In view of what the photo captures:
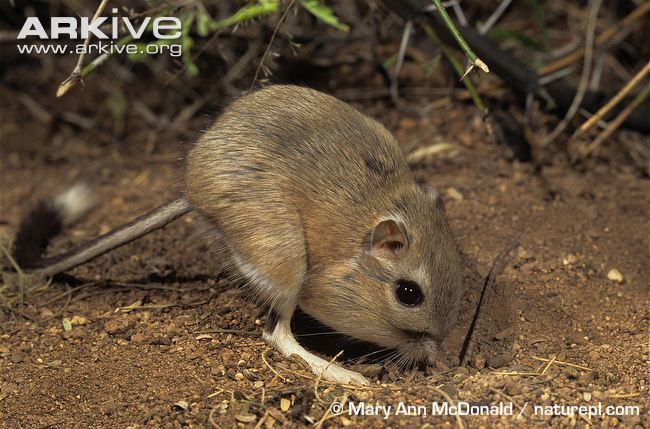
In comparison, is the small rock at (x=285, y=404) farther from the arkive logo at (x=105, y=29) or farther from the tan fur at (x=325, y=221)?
the arkive logo at (x=105, y=29)

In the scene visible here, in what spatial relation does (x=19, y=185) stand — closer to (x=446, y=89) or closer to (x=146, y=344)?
(x=146, y=344)

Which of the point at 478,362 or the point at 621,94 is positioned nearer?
the point at 478,362

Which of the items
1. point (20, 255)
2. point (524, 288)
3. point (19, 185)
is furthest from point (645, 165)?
point (19, 185)

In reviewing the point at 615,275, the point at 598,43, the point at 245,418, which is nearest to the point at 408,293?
the point at 245,418

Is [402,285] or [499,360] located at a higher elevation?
[402,285]

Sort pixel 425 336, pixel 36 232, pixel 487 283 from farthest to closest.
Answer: pixel 36 232, pixel 487 283, pixel 425 336

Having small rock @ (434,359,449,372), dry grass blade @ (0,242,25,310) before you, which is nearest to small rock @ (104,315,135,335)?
dry grass blade @ (0,242,25,310)

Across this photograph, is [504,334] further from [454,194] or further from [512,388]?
[454,194]

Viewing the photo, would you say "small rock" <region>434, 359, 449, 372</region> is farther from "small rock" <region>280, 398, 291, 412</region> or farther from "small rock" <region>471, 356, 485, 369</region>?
"small rock" <region>280, 398, 291, 412</region>
